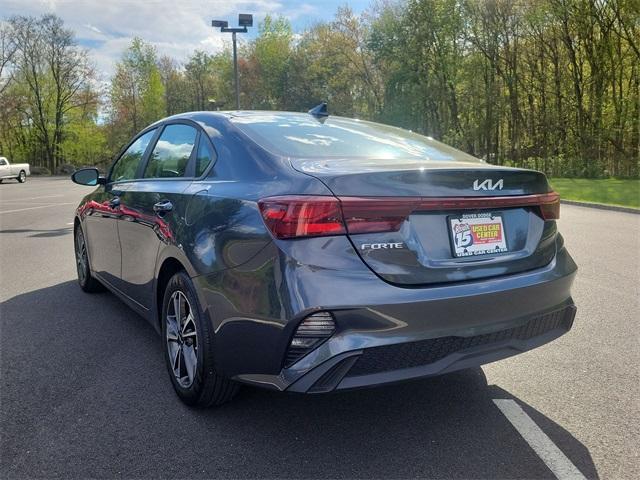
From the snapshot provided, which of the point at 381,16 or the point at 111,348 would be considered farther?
the point at 381,16

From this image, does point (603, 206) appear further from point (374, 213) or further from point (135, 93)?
point (135, 93)

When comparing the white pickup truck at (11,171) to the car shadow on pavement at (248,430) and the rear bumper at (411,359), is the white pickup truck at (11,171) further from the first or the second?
the rear bumper at (411,359)

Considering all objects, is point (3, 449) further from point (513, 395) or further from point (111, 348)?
point (513, 395)

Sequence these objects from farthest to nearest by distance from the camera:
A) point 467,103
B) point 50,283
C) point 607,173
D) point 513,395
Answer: point 467,103 < point 607,173 < point 50,283 < point 513,395

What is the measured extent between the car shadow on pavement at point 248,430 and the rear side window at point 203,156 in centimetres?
132

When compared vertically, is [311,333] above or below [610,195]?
above

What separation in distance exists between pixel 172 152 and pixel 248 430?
74.7 inches

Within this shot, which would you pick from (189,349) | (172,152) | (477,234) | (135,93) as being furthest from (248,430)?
(135,93)

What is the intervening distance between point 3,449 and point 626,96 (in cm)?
3040

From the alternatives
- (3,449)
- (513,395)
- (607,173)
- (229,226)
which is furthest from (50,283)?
(607,173)

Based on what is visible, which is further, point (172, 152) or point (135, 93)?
point (135, 93)

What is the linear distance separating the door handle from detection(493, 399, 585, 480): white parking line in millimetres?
2163

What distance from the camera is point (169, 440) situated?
2.63m

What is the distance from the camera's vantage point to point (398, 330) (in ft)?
7.43
